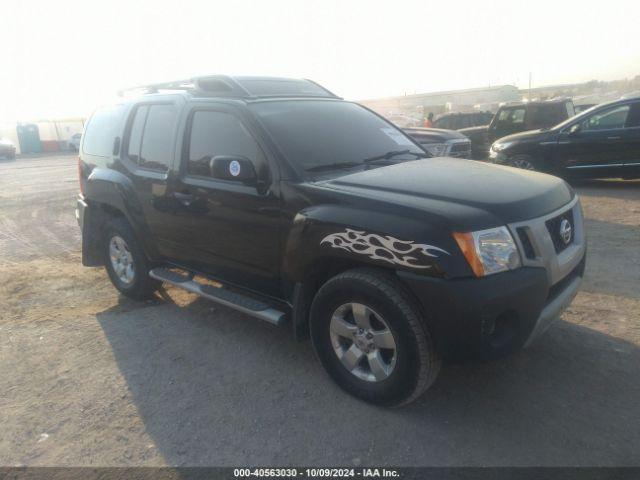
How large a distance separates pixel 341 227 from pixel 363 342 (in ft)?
2.29

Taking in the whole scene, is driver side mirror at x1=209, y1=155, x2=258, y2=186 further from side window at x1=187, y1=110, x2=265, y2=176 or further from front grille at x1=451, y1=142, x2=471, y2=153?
front grille at x1=451, y1=142, x2=471, y2=153

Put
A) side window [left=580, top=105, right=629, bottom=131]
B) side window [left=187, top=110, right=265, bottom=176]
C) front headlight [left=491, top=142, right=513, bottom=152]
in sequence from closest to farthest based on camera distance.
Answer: side window [left=187, top=110, right=265, bottom=176]
side window [left=580, top=105, right=629, bottom=131]
front headlight [left=491, top=142, right=513, bottom=152]

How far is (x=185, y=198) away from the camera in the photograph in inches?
158

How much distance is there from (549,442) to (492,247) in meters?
1.07

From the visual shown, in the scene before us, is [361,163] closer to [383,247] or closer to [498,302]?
[383,247]

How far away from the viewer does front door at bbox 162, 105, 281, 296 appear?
347cm

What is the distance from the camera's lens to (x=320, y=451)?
2742 mm

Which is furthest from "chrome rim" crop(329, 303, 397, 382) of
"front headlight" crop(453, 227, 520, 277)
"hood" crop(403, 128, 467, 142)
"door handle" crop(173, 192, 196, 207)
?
"hood" crop(403, 128, 467, 142)

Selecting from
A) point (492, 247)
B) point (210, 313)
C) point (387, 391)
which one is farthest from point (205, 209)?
point (492, 247)

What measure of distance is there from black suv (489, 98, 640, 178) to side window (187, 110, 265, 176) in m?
7.87

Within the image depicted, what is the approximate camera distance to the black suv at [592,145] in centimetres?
916

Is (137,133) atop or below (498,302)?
atop

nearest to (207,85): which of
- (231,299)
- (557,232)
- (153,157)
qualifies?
(153,157)

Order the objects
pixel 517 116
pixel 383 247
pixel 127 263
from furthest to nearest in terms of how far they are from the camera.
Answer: pixel 517 116 < pixel 127 263 < pixel 383 247
